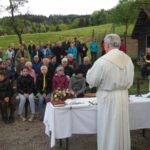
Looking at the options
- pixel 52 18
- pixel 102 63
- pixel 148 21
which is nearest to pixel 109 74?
pixel 102 63

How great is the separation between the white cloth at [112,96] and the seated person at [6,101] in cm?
412

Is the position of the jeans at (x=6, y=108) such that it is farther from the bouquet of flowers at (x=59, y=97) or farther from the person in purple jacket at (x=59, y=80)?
the bouquet of flowers at (x=59, y=97)

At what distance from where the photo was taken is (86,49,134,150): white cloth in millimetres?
5746

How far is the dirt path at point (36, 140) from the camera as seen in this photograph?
24.7 feet

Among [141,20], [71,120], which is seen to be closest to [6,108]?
[71,120]

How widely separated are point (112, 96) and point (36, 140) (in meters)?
2.79

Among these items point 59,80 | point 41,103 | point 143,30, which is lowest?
point 41,103

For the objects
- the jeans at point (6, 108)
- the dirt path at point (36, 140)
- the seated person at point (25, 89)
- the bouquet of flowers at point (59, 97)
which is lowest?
the dirt path at point (36, 140)

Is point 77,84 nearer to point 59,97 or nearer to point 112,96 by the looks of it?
point 59,97

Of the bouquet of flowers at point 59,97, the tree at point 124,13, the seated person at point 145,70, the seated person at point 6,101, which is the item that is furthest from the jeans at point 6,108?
the tree at point 124,13

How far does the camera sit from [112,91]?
5859 mm

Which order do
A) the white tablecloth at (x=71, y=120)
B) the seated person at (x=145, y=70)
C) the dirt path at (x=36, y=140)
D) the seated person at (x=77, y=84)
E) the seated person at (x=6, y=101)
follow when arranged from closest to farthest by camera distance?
the white tablecloth at (x=71, y=120), the dirt path at (x=36, y=140), the seated person at (x=6, y=101), the seated person at (x=77, y=84), the seated person at (x=145, y=70)

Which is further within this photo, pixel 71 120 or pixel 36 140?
pixel 36 140

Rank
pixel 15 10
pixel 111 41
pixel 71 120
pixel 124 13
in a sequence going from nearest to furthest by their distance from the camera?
pixel 111 41 → pixel 71 120 → pixel 15 10 → pixel 124 13
